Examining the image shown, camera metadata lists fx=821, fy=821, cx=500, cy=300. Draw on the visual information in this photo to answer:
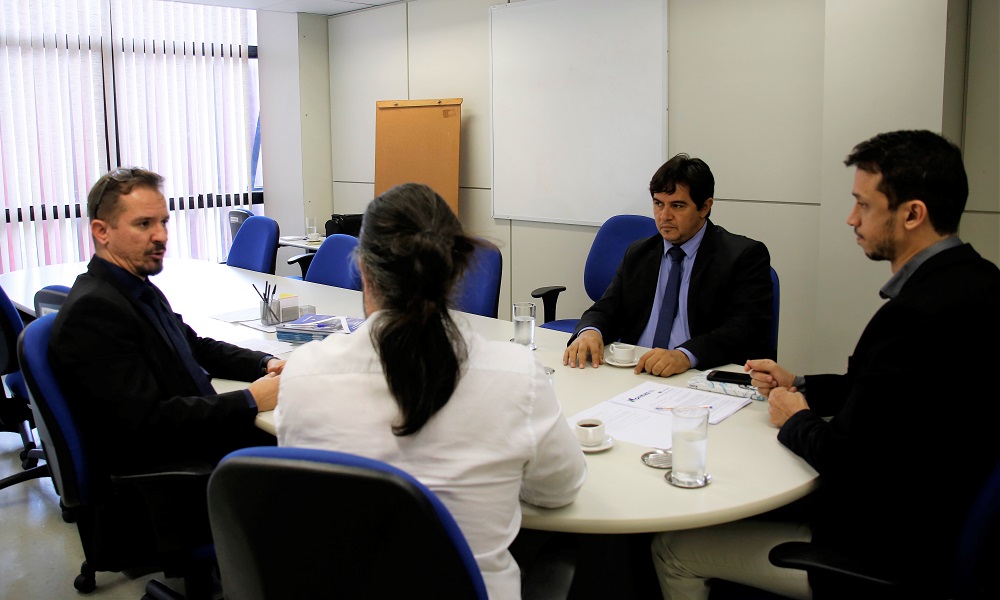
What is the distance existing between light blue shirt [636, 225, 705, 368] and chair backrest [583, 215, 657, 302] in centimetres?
123

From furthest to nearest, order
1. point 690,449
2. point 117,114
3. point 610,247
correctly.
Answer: point 117,114 → point 610,247 → point 690,449

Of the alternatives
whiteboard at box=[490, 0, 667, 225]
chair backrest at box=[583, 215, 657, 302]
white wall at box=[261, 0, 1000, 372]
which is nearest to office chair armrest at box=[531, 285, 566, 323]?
chair backrest at box=[583, 215, 657, 302]

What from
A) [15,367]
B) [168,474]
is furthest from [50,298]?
[168,474]

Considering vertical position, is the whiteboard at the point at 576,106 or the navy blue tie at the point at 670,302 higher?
the whiteboard at the point at 576,106

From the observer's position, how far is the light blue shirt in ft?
9.63

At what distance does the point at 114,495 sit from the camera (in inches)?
81.0

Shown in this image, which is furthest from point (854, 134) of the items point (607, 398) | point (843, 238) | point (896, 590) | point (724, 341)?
point (896, 590)

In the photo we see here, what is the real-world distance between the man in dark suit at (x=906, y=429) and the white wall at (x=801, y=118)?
5.92 feet

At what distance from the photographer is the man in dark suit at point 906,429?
154 cm

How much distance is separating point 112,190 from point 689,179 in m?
1.85

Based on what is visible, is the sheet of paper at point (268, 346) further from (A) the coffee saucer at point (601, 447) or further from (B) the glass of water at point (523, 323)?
(A) the coffee saucer at point (601, 447)

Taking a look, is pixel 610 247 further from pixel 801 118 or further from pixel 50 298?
pixel 50 298

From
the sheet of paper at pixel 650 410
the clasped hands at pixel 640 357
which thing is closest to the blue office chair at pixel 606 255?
the clasped hands at pixel 640 357

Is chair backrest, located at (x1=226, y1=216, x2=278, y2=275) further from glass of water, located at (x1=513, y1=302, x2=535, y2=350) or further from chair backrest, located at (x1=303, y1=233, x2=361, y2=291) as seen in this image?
glass of water, located at (x1=513, y1=302, x2=535, y2=350)
